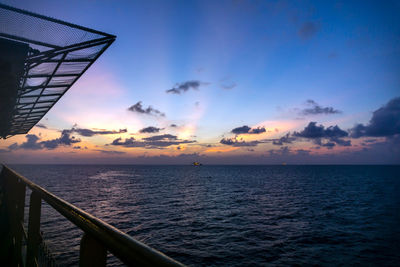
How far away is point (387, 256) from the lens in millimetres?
15055

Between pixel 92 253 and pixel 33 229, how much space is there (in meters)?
2.03

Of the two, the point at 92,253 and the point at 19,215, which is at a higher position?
the point at 92,253

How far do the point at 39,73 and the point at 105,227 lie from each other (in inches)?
355

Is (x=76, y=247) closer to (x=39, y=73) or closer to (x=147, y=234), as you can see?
(x=147, y=234)

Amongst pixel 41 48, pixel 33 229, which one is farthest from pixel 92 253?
pixel 41 48

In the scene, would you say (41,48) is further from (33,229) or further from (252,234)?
(252,234)

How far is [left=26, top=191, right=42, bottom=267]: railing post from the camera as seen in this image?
2484 millimetres

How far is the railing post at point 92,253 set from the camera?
113 centimetres

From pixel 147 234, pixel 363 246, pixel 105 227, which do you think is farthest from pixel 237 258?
pixel 105 227

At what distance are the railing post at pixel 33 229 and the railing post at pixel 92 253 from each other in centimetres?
175

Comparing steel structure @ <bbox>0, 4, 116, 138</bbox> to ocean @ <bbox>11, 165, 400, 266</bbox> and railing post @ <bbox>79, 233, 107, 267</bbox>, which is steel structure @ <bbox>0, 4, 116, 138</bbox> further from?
ocean @ <bbox>11, 165, 400, 266</bbox>

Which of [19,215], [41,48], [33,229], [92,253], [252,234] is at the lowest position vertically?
[252,234]

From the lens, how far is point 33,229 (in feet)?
8.43

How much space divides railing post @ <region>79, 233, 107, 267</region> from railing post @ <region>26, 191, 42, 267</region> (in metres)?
1.75
